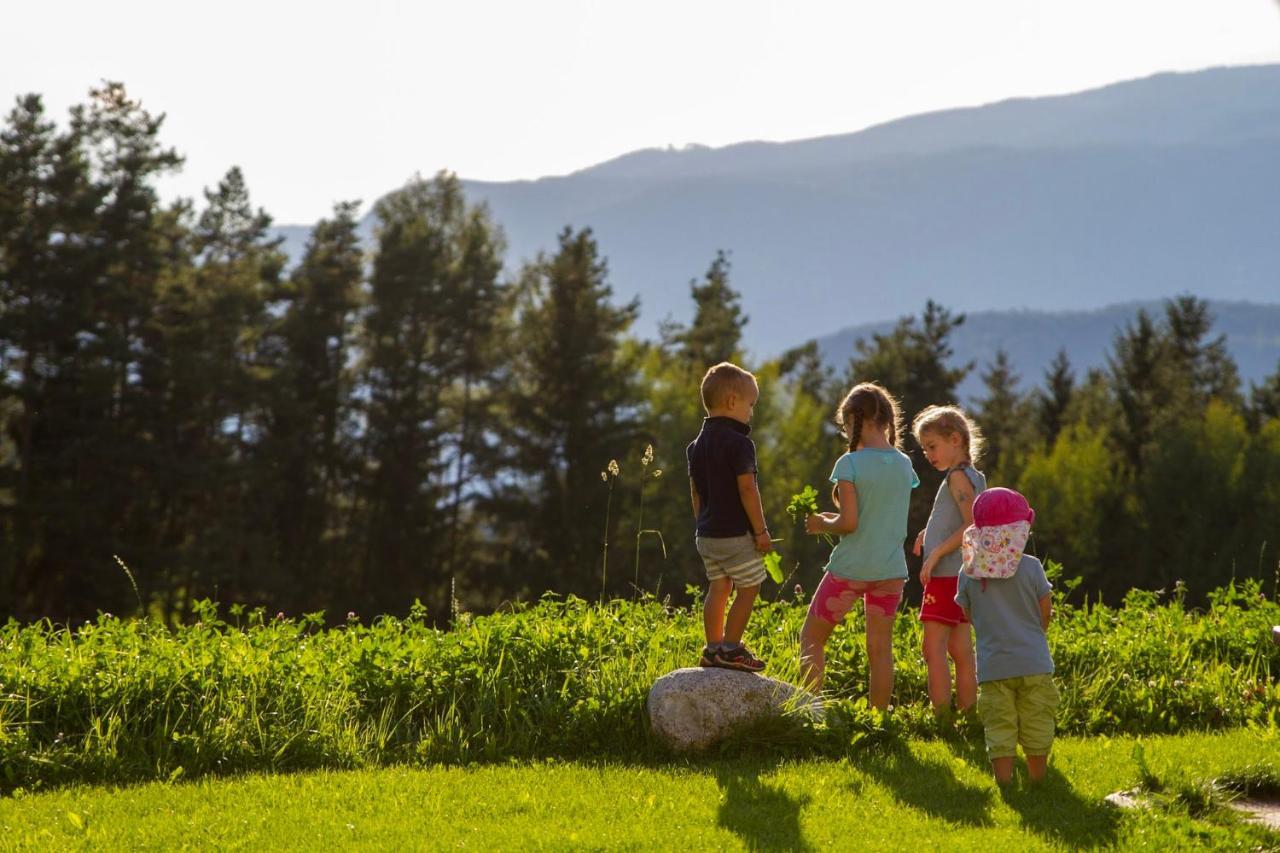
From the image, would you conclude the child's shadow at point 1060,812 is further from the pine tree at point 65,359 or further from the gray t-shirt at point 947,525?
the pine tree at point 65,359

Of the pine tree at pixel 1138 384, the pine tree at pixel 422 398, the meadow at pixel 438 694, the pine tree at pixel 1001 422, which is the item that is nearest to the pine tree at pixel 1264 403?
the pine tree at pixel 1138 384

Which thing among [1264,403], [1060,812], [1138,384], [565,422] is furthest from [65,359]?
[1264,403]

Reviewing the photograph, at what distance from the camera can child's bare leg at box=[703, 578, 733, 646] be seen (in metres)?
6.63

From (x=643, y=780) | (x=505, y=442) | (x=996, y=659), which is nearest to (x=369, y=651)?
(x=643, y=780)

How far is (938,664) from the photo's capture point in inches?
267

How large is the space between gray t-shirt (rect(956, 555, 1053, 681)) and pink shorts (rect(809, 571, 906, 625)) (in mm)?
819

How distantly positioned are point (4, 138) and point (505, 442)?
21208mm

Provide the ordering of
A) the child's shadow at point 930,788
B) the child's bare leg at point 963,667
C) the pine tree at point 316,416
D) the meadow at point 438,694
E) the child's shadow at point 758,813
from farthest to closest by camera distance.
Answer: the pine tree at point 316,416 → the child's bare leg at point 963,667 → the meadow at point 438,694 → the child's shadow at point 930,788 → the child's shadow at point 758,813

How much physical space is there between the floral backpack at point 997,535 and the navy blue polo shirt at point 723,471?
3.87 feet

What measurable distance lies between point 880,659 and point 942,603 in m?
0.48

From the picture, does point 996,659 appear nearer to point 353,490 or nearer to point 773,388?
point 353,490

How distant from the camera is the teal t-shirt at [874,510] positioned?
6.64 metres

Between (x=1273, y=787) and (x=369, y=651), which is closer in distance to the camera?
(x=1273, y=787)

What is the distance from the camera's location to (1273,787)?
5.75m
